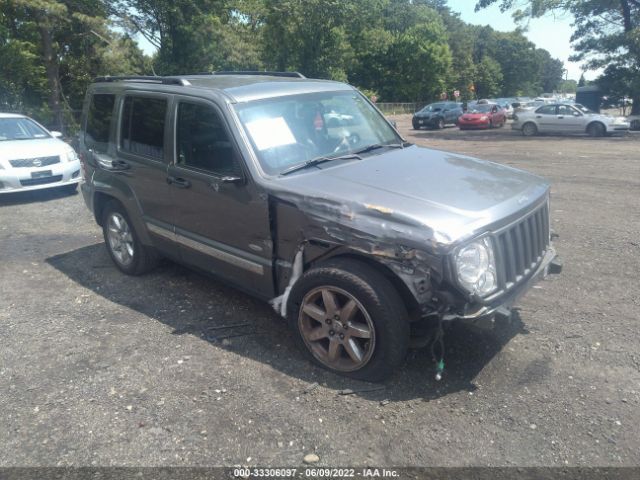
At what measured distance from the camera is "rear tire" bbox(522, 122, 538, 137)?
77.3 ft

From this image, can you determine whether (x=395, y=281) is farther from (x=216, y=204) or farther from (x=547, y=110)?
(x=547, y=110)

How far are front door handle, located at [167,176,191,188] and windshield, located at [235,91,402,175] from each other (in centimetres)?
76

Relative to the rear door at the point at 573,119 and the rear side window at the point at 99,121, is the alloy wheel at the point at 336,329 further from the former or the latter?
the rear door at the point at 573,119

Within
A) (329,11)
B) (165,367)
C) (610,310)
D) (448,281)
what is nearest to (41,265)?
(165,367)

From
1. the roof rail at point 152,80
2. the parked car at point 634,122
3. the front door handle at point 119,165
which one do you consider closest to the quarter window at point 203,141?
the roof rail at point 152,80

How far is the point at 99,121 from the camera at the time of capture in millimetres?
5594

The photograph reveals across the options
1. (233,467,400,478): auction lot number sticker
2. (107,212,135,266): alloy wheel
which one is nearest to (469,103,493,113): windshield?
(107,212,135,266): alloy wheel

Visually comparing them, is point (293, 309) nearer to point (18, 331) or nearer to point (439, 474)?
point (439, 474)

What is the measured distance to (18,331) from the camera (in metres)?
4.53

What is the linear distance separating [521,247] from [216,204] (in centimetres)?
226

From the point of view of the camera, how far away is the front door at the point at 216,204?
395cm

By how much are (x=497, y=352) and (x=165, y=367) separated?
241 centimetres

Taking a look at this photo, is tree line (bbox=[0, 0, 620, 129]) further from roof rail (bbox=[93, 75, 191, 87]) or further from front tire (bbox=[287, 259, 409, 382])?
front tire (bbox=[287, 259, 409, 382])

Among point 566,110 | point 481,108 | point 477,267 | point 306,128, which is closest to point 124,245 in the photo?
point 306,128
